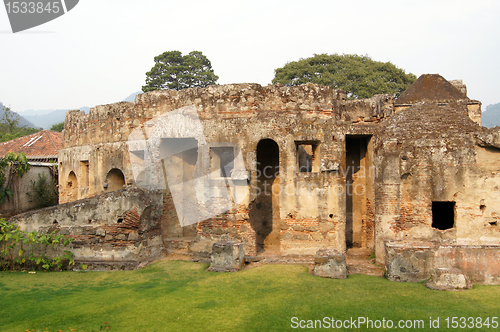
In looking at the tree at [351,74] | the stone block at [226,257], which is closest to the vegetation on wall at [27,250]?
the stone block at [226,257]

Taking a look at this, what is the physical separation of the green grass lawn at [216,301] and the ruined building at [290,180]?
86 centimetres

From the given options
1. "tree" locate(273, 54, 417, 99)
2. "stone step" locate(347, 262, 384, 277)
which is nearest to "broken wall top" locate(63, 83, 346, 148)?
"stone step" locate(347, 262, 384, 277)

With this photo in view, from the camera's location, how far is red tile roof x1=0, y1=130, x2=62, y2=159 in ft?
67.1

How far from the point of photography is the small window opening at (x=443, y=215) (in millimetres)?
10195

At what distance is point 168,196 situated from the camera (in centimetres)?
1184

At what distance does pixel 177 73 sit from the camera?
95.9 ft

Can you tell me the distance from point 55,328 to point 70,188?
33.0 ft

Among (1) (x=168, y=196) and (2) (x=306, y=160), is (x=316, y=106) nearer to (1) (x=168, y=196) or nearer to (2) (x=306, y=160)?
(2) (x=306, y=160)

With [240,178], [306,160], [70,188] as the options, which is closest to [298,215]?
[240,178]

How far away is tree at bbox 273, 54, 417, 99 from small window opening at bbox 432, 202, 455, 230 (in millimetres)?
15891

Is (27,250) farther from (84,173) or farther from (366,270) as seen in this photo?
(366,270)

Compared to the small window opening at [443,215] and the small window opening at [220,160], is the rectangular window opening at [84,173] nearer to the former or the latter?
the small window opening at [220,160]

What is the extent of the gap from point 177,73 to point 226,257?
77.6 ft

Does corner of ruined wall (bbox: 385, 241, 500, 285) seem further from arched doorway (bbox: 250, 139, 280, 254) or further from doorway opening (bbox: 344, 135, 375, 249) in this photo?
arched doorway (bbox: 250, 139, 280, 254)
